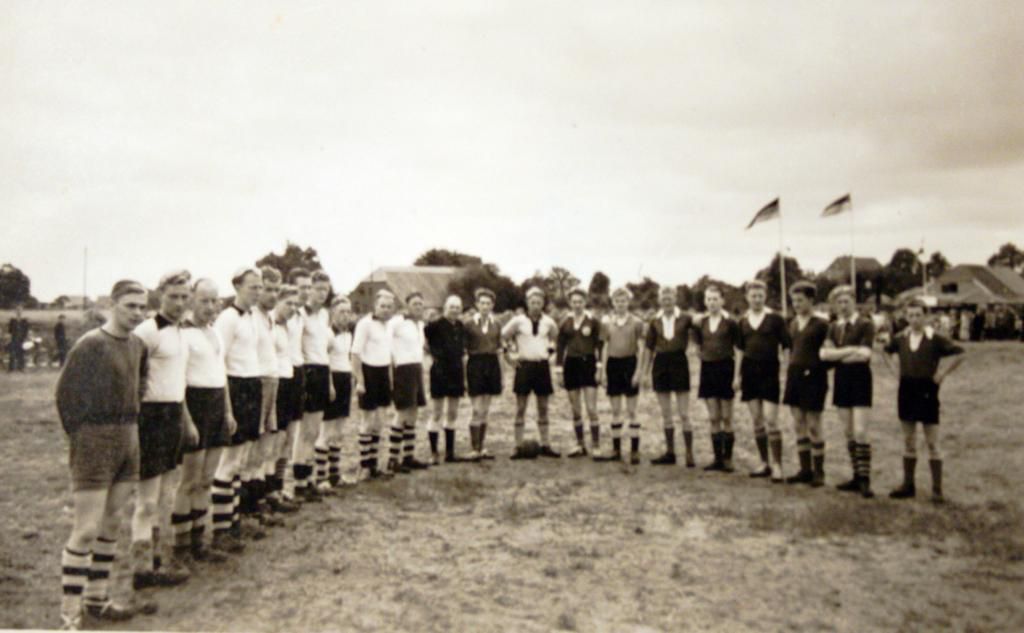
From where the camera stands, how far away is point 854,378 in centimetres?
524

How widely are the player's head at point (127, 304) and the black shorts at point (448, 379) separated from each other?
3.57 m

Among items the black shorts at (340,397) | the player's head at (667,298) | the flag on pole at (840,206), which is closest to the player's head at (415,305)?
the black shorts at (340,397)

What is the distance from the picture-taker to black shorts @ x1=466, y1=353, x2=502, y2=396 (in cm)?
666

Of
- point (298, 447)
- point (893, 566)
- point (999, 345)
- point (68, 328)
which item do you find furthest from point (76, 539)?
point (999, 345)

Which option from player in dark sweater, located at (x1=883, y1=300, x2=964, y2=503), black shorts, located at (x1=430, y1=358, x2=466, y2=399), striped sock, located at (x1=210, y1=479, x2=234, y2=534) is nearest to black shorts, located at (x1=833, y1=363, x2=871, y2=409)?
player in dark sweater, located at (x1=883, y1=300, x2=964, y2=503)

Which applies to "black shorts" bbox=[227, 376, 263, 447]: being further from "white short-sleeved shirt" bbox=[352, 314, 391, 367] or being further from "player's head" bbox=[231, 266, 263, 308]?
"white short-sleeved shirt" bbox=[352, 314, 391, 367]

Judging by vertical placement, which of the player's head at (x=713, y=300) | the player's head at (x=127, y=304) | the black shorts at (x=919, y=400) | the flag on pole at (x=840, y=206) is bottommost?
the black shorts at (x=919, y=400)

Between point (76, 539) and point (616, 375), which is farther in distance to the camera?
point (616, 375)

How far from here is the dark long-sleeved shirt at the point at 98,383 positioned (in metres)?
2.89

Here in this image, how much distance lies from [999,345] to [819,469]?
9.45 ft

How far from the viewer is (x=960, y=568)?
3.54 meters

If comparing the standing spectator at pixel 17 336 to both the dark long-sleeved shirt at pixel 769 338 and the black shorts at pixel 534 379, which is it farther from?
the dark long-sleeved shirt at pixel 769 338

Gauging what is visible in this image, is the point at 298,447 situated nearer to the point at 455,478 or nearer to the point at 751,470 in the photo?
the point at 455,478

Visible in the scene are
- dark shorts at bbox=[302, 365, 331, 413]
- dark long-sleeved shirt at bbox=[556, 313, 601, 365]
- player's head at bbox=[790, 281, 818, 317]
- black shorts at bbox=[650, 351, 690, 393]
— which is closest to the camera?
dark shorts at bbox=[302, 365, 331, 413]
